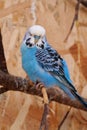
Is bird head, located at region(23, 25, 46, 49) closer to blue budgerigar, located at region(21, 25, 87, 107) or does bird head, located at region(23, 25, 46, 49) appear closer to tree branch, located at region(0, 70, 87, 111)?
blue budgerigar, located at region(21, 25, 87, 107)

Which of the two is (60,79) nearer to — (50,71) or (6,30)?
(50,71)

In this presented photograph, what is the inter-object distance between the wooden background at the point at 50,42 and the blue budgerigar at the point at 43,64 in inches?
8.8

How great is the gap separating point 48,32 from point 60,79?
12.4 inches

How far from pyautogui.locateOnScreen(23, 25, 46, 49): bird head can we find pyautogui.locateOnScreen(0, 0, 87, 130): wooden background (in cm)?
24

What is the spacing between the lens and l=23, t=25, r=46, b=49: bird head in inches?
48.2

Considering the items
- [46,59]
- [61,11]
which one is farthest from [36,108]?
[61,11]

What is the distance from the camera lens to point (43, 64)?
1269mm

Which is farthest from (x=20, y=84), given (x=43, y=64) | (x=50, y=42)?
(x=50, y=42)

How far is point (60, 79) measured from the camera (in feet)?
4.20

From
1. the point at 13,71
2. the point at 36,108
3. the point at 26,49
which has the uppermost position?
the point at 26,49

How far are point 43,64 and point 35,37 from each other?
0.09m

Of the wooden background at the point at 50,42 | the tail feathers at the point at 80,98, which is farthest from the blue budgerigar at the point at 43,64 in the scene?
the wooden background at the point at 50,42

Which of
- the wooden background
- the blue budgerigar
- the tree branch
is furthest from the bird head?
the wooden background

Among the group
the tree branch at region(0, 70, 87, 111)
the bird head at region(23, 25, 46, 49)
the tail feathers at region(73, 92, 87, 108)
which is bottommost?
the tail feathers at region(73, 92, 87, 108)
